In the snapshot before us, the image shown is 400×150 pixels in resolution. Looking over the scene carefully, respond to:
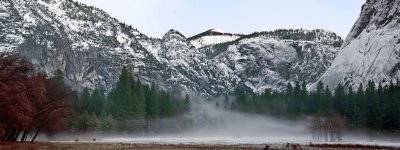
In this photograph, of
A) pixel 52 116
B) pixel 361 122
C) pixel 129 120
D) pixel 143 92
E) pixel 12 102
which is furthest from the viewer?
pixel 143 92

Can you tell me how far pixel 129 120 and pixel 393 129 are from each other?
79199 mm

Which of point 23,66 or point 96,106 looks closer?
point 23,66

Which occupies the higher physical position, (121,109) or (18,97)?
(121,109)

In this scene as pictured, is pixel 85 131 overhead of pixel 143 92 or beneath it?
beneath

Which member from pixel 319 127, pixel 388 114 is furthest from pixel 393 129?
pixel 319 127

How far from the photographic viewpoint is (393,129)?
157 m

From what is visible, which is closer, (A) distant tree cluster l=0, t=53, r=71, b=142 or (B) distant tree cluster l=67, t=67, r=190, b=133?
(A) distant tree cluster l=0, t=53, r=71, b=142

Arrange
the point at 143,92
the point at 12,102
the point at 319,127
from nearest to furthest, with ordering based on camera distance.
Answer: the point at 12,102 < the point at 319,127 < the point at 143,92

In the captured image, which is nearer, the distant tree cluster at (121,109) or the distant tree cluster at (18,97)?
the distant tree cluster at (18,97)

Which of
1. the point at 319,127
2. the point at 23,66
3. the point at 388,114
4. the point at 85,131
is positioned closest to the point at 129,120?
the point at 85,131

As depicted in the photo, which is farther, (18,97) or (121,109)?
(121,109)

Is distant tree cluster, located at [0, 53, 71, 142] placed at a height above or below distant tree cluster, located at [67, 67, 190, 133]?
below

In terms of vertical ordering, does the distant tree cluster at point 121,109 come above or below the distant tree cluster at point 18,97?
above

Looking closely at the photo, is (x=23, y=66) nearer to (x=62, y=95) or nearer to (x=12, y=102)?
(x=12, y=102)
